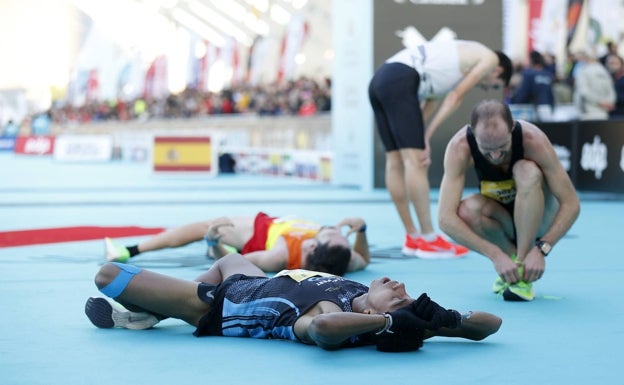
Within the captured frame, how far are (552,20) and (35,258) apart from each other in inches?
686

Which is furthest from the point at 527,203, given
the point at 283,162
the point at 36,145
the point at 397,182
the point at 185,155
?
the point at 36,145

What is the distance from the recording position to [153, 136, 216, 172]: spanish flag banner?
17953 millimetres

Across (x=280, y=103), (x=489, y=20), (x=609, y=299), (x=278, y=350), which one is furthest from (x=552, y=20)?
(x=278, y=350)

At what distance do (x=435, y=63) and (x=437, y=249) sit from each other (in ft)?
3.96

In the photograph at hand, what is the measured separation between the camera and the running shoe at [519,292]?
4.59 metres

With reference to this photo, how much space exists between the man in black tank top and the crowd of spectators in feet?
44.0

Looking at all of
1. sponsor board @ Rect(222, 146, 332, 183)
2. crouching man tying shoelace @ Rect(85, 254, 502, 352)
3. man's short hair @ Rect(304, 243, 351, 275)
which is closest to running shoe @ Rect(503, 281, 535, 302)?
man's short hair @ Rect(304, 243, 351, 275)

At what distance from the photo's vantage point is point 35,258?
20.5ft

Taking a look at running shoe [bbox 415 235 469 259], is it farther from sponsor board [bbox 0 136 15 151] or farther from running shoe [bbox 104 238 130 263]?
sponsor board [bbox 0 136 15 151]

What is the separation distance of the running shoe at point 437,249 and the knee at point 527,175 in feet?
6.14

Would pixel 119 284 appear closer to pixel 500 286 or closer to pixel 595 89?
pixel 500 286

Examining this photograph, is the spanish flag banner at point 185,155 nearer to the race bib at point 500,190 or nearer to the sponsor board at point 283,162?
the sponsor board at point 283,162

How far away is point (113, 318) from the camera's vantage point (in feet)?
12.9

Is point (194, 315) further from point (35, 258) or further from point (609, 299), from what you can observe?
point (35, 258)
